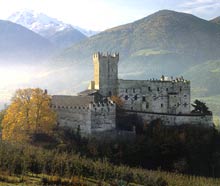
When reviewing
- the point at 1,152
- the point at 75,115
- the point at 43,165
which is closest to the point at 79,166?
the point at 43,165

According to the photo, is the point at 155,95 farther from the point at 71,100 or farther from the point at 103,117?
the point at 71,100

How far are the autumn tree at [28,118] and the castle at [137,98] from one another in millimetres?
2756

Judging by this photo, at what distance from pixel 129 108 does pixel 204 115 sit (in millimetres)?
13504

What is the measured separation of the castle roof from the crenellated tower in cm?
882

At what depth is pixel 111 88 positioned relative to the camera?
3573 inches

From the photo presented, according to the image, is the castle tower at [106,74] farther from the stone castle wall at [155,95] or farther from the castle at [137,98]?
the stone castle wall at [155,95]

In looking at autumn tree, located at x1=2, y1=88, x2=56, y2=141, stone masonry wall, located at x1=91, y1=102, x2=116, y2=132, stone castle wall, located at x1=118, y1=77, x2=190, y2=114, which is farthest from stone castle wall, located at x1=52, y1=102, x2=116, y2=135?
stone castle wall, located at x1=118, y1=77, x2=190, y2=114

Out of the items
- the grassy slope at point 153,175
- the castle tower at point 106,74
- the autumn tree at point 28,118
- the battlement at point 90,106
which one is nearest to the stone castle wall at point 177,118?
the castle tower at point 106,74

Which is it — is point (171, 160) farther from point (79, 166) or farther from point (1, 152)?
point (1, 152)

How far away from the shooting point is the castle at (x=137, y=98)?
8188cm

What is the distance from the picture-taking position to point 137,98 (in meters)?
90.7

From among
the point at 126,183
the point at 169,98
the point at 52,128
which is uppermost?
the point at 169,98

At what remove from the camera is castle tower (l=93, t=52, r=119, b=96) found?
297 feet

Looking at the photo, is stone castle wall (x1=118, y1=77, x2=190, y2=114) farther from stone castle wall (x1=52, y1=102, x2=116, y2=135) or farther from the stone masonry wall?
stone castle wall (x1=52, y1=102, x2=116, y2=135)
